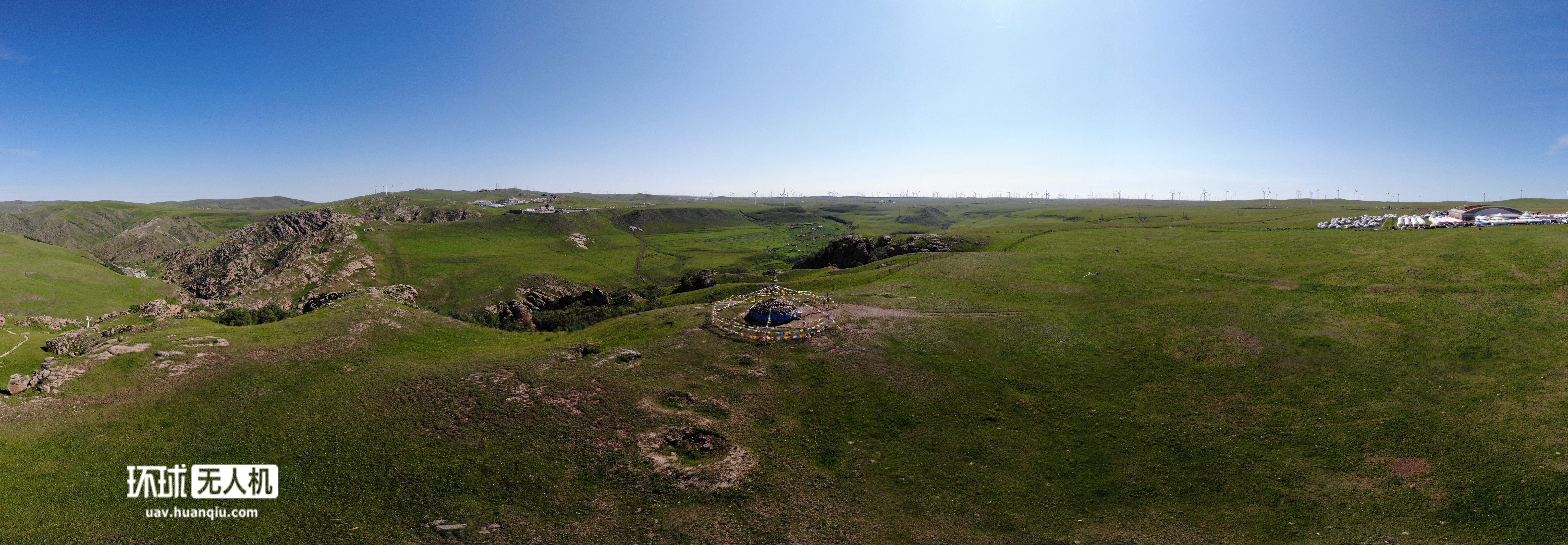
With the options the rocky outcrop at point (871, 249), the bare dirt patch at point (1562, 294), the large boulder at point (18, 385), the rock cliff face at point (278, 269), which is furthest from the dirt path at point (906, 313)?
the rock cliff face at point (278, 269)

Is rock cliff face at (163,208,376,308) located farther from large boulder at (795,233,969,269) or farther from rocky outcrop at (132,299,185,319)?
large boulder at (795,233,969,269)

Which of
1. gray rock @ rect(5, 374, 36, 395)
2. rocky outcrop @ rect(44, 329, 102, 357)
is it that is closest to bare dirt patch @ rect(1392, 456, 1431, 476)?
gray rock @ rect(5, 374, 36, 395)

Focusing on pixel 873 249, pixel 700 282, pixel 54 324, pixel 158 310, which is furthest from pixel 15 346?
pixel 873 249

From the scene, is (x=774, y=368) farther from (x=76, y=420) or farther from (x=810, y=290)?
(x=76, y=420)

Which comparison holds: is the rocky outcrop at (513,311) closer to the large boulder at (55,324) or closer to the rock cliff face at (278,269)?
the rock cliff face at (278,269)

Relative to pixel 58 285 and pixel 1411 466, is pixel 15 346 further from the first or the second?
pixel 58 285

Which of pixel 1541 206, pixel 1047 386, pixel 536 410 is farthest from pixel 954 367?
pixel 1541 206

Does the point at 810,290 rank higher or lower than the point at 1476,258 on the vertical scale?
lower
